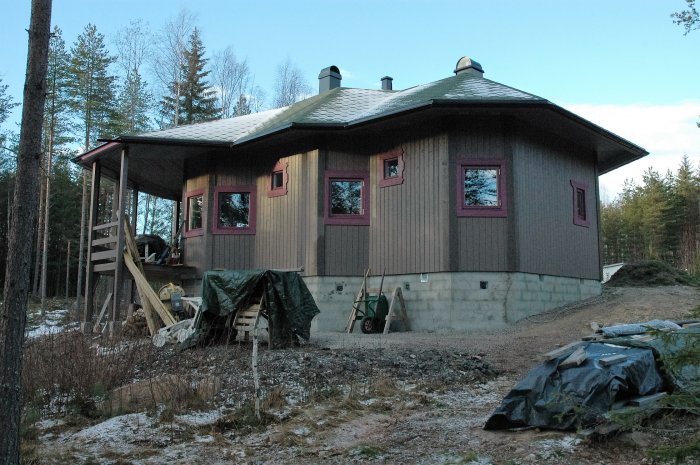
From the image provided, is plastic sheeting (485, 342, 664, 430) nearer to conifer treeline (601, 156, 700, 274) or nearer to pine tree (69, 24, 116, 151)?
pine tree (69, 24, 116, 151)

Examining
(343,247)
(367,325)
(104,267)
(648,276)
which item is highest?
(343,247)

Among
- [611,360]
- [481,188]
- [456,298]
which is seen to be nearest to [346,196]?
[481,188]

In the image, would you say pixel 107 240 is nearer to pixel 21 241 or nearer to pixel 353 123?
pixel 353 123

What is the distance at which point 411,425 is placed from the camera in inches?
232

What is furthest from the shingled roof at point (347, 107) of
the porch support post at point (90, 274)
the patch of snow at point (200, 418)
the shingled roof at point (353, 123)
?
the patch of snow at point (200, 418)

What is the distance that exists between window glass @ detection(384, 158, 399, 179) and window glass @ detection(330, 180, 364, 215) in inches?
27.6

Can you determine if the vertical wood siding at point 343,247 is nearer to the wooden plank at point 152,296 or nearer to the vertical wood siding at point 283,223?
the vertical wood siding at point 283,223

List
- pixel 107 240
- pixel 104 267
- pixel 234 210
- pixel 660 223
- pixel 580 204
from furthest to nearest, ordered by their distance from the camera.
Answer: pixel 660 223 < pixel 234 210 < pixel 580 204 < pixel 104 267 < pixel 107 240

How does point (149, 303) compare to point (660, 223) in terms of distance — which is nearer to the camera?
point (149, 303)

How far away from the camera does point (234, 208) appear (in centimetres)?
1691

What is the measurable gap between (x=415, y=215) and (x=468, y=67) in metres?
5.41

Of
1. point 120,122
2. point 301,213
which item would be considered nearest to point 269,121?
point 301,213

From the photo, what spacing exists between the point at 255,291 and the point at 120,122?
2289 centimetres

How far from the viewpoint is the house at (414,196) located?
13562 millimetres
